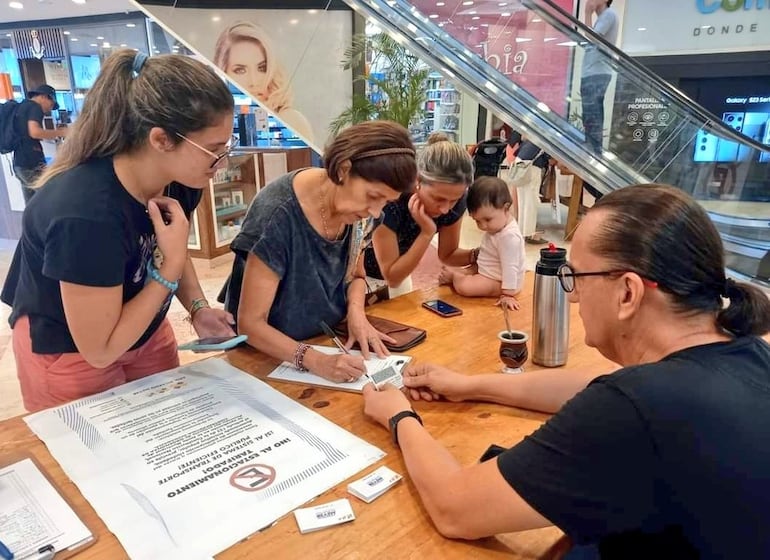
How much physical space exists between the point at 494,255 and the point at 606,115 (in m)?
2.44

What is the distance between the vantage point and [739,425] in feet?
2.35

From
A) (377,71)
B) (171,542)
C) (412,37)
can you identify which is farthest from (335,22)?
(171,542)

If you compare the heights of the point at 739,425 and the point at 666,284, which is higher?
the point at 666,284

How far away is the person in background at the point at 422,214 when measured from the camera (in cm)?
209

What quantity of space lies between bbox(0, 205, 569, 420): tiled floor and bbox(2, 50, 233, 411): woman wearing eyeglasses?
1.43m

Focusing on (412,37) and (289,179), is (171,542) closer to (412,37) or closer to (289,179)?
(289,179)

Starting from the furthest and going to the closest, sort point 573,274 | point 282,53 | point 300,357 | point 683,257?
point 282,53, point 300,357, point 573,274, point 683,257

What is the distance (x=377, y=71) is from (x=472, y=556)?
18.7 ft

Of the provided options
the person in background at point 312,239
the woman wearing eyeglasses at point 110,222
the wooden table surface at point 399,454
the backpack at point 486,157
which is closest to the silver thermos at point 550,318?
the wooden table surface at point 399,454

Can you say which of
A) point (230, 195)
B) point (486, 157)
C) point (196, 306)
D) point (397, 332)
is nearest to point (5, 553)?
point (196, 306)

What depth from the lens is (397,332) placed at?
1618 mm

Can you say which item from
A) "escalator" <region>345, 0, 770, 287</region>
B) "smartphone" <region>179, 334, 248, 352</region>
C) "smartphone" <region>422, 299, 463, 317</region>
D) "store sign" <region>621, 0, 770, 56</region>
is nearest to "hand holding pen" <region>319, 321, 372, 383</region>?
"smartphone" <region>179, 334, 248, 352</region>

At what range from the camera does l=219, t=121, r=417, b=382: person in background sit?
148 centimetres

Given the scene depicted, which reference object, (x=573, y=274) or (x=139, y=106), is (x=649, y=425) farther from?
(x=139, y=106)
